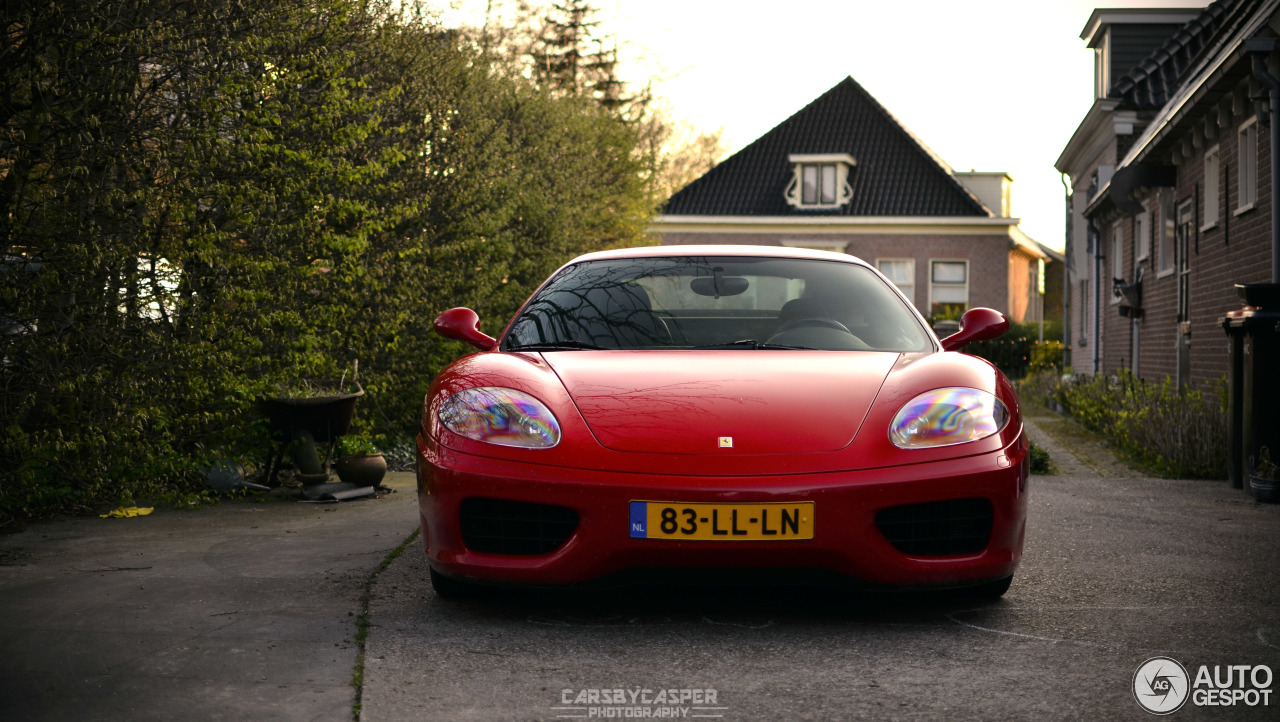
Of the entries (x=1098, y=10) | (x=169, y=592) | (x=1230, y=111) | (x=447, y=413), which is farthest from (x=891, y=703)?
(x=1098, y=10)

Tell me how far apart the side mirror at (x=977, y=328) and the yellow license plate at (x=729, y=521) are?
5.05 feet

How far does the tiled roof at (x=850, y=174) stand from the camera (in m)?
38.9

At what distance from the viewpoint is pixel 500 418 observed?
425cm

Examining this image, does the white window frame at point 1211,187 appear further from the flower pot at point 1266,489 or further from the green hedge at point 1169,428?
the flower pot at point 1266,489

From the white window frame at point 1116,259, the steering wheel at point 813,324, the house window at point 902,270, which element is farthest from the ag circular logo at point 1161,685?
the house window at point 902,270

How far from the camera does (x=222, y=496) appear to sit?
25.2 ft

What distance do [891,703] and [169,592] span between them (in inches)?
110

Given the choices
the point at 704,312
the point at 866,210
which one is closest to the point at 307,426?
the point at 704,312

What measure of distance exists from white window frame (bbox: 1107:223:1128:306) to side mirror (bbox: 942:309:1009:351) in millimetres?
15882

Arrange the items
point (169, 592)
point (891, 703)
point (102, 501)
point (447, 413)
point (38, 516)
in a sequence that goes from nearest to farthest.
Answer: point (891, 703) < point (447, 413) < point (169, 592) < point (38, 516) < point (102, 501)

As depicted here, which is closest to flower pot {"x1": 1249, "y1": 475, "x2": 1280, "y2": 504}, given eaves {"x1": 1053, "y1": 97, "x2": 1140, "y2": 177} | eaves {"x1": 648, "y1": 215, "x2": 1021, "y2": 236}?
eaves {"x1": 1053, "y1": 97, "x2": 1140, "y2": 177}

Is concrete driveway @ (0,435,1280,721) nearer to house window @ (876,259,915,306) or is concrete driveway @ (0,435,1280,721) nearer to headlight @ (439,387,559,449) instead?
headlight @ (439,387,559,449)

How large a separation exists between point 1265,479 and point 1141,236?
12263 mm

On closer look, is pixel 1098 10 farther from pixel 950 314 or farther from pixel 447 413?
pixel 447 413
